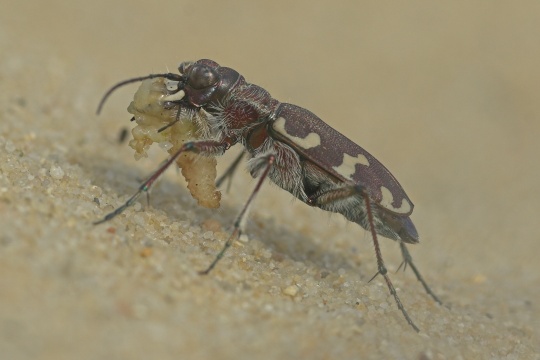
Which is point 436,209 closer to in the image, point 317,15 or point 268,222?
point 268,222

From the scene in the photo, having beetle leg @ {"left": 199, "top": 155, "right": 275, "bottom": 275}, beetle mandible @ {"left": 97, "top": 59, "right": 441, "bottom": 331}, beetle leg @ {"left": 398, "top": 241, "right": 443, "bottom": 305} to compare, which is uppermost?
beetle mandible @ {"left": 97, "top": 59, "right": 441, "bottom": 331}

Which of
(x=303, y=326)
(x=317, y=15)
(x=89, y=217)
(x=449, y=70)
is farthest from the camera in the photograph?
(x=317, y=15)

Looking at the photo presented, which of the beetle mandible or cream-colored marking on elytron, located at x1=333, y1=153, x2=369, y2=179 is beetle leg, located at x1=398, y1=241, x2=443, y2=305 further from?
cream-colored marking on elytron, located at x1=333, y1=153, x2=369, y2=179

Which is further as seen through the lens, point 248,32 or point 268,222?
point 248,32

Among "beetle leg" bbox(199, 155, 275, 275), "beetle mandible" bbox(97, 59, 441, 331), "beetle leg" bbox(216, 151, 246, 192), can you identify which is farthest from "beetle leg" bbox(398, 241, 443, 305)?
"beetle leg" bbox(216, 151, 246, 192)

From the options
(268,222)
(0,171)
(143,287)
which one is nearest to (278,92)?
(268,222)

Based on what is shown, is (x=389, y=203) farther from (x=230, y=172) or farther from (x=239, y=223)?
(x=230, y=172)

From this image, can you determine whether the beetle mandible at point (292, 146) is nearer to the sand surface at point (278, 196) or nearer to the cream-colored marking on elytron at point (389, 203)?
the cream-colored marking on elytron at point (389, 203)
